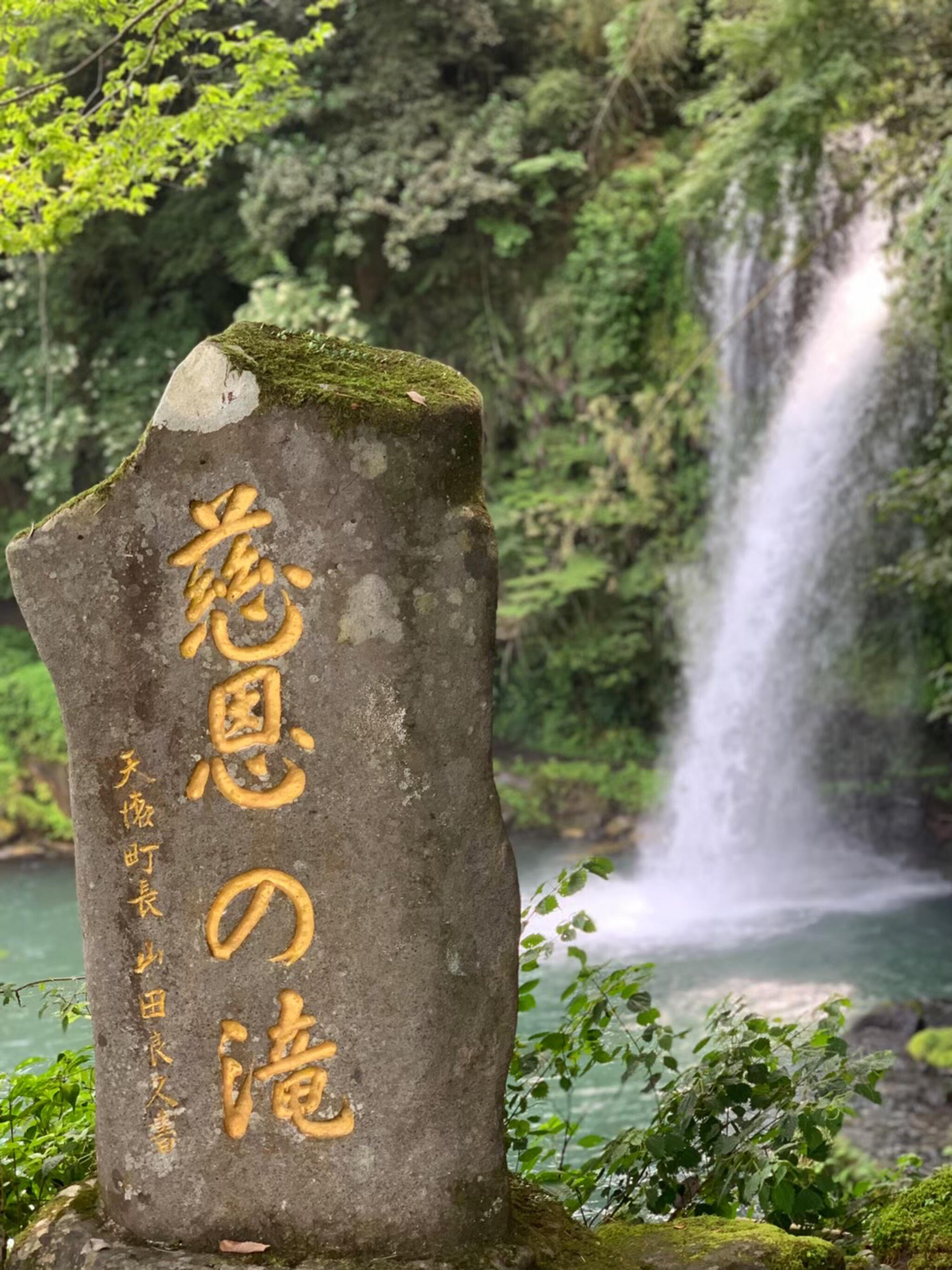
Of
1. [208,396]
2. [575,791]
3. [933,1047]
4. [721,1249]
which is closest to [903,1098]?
[933,1047]

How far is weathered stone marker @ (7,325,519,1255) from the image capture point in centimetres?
220

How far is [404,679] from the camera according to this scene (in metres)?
2.20

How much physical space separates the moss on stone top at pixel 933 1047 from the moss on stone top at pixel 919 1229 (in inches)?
145

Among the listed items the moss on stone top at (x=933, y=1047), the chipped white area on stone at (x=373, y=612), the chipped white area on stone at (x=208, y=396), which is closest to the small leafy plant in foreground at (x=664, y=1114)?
the chipped white area on stone at (x=373, y=612)

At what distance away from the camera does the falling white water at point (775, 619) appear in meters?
10.0

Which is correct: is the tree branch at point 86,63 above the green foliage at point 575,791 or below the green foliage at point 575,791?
above

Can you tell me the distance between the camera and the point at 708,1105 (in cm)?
258

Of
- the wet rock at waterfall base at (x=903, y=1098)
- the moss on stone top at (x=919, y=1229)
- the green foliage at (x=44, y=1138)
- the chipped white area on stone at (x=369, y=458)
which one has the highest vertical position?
the chipped white area on stone at (x=369, y=458)

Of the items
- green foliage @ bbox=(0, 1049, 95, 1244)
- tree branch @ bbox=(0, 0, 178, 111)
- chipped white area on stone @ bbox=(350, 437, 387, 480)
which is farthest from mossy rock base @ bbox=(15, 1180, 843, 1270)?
tree branch @ bbox=(0, 0, 178, 111)

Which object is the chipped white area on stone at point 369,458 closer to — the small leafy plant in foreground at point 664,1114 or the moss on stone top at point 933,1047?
the small leafy plant in foreground at point 664,1114

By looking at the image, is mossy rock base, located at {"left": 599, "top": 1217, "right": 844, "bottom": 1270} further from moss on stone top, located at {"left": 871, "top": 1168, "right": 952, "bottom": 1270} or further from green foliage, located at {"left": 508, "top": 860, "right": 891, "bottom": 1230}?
moss on stone top, located at {"left": 871, "top": 1168, "right": 952, "bottom": 1270}

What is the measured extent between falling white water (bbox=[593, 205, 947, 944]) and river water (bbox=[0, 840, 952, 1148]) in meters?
0.98

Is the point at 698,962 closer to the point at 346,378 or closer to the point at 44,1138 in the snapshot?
the point at 44,1138

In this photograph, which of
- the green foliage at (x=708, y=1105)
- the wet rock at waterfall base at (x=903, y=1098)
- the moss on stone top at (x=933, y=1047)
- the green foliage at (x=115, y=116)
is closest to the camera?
the green foliage at (x=708, y=1105)
